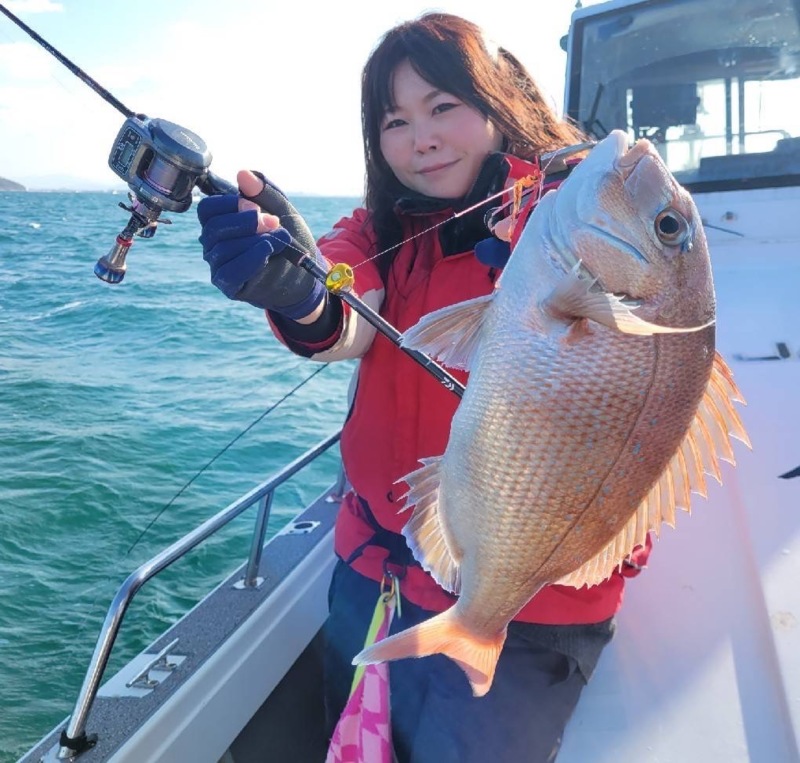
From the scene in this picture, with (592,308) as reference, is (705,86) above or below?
above

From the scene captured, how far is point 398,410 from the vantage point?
207 cm

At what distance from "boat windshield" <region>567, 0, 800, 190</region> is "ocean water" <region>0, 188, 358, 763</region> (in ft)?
9.01

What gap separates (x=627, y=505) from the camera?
1348mm

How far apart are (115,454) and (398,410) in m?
5.50

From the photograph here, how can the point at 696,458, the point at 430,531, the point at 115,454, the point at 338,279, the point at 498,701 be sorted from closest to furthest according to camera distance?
1. the point at 696,458
2. the point at 430,531
3. the point at 338,279
4. the point at 498,701
5. the point at 115,454

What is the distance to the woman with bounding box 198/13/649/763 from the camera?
5.74 ft

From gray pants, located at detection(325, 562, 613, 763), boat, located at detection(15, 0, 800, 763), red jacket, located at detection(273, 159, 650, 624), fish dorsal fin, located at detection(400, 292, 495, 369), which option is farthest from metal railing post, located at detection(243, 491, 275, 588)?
fish dorsal fin, located at detection(400, 292, 495, 369)

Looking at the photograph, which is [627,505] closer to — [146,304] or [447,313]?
[447,313]

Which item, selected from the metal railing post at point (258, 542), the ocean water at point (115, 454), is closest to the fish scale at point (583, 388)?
the ocean water at point (115, 454)

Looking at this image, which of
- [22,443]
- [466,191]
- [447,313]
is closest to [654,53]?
[466,191]

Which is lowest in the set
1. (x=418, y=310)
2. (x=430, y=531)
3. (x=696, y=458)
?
(x=430, y=531)

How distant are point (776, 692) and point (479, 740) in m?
0.71

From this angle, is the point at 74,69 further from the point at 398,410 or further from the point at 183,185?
the point at 398,410

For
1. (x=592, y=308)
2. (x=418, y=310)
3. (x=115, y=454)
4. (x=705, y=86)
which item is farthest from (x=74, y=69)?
(x=115, y=454)
